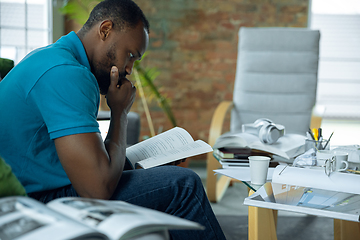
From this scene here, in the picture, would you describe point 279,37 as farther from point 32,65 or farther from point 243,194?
point 32,65

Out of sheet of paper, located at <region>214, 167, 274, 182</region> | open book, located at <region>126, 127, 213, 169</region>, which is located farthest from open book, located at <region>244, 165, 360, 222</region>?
open book, located at <region>126, 127, 213, 169</region>

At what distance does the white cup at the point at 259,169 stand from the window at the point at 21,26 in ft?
7.17

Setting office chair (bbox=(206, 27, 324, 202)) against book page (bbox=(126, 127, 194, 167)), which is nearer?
book page (bbox=(126, 127, 194, 167))

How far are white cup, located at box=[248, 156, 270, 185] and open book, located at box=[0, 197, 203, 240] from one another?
0.53 meters

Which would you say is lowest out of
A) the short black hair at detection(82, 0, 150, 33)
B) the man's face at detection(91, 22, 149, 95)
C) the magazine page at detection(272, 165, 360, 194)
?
the magazine page at detection(272, 165, 360, 194)

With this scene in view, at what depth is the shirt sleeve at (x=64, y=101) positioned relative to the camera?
731 mm

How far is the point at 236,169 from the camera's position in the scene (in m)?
1.10

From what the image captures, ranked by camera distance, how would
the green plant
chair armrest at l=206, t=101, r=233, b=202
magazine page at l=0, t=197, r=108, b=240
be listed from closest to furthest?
1. magazine page at l=0, t=197, r=108, b=240
2. chair armrest at l=206, t=101, r=233, b=202
3. the green plant

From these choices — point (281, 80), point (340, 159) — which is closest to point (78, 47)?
point (340, 159)

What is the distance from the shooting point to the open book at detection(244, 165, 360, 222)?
2.35 ft

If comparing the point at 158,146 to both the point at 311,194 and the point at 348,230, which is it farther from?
the point at 348,230

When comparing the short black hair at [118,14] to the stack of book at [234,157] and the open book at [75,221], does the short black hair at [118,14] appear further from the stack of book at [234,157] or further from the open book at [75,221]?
the open book at [75,221]

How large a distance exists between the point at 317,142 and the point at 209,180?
31.6 inches

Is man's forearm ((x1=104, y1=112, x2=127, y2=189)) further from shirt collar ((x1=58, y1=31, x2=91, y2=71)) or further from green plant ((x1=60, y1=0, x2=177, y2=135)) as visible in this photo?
green plant ((x1=60, y1=0, x2=177, y2=135))
